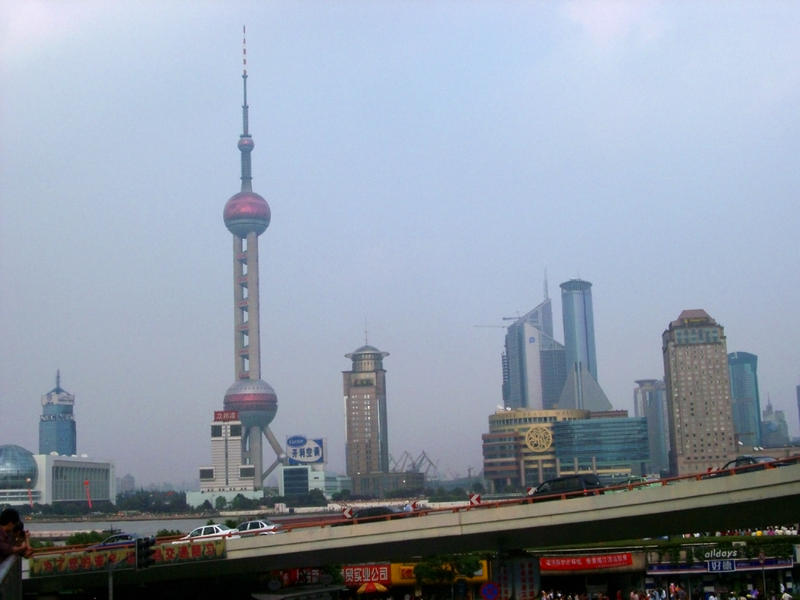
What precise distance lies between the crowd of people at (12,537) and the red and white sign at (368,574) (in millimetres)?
44491

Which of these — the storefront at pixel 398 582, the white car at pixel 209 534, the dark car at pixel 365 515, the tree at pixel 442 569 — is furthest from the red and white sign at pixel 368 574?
the white car at pixel 209 534

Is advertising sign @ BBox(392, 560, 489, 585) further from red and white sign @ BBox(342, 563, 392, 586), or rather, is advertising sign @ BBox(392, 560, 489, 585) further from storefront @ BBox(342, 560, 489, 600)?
red and white sign @ BBox(342, 563, 392, 586)

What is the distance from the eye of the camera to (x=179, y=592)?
49.3 metres

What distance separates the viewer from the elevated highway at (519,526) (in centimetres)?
3659

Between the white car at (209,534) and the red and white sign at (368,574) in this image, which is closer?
the white car at (209,534)

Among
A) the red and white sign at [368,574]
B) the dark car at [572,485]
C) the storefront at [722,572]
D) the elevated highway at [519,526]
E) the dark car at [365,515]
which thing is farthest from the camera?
the red and white sign at [368,574]

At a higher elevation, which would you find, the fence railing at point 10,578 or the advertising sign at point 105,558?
the fence railing at point 10,578

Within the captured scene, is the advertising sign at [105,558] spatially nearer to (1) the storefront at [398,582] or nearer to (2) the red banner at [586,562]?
(1) the storefront at [398,582]

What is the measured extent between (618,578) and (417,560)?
10.8 meters

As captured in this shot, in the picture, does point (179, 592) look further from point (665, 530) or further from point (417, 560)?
point (665, 530)

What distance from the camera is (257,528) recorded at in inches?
1970

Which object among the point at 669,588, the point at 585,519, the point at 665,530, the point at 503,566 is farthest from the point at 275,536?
the point at 669,588

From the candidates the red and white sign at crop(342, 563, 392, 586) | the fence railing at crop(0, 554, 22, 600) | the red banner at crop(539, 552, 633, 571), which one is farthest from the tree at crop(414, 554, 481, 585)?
the fence railing at crop(0, 554, 22, 600)

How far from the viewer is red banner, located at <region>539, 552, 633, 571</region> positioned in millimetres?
54188
